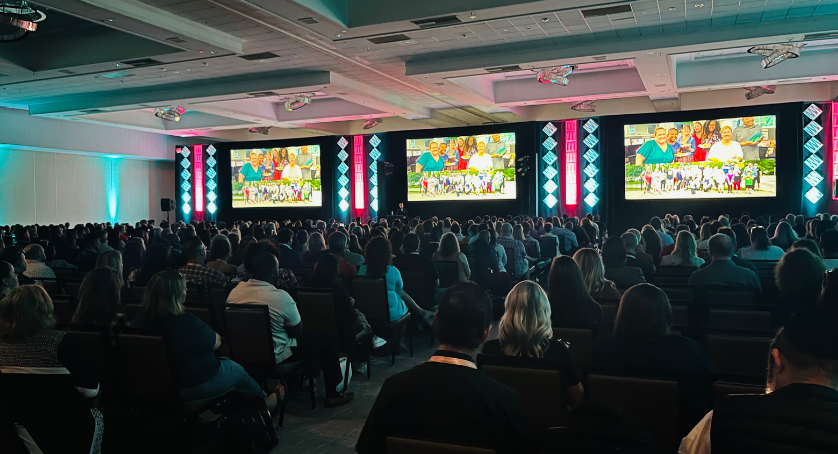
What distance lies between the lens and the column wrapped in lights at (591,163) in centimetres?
1881

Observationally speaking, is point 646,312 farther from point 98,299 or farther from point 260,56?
point 260,56

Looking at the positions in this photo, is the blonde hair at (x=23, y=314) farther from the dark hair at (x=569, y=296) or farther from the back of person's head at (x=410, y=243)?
the back of person's head at (x=410, y=243)

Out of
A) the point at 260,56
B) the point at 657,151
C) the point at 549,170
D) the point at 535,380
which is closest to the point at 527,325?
the point at 535,380

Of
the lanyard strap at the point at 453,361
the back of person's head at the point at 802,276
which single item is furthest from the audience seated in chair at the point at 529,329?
the back of person's head at the point at 802,276

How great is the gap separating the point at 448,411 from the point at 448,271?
5.26 metres

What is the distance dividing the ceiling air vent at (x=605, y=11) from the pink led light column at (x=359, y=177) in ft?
48.0

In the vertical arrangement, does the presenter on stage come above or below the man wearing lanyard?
above

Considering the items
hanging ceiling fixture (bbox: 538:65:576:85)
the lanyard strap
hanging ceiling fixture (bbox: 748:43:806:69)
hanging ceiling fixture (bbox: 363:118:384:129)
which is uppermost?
hanging ceiling fixture (bbox: 363:118:384:129)

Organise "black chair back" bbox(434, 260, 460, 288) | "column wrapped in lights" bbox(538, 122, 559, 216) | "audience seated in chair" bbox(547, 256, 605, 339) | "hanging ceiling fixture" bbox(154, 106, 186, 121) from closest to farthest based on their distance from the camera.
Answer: "audience seated in chair" bbox(547, 256, 605, 339), "black chair back" bbox(434, 260, 460, 288), "hanging ceiling fixture" bbox(154, 106, 186, 121), "column wrapped in lights" bbox(538, 122, 559, 216)

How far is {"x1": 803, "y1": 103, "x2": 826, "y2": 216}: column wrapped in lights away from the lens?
16.1m

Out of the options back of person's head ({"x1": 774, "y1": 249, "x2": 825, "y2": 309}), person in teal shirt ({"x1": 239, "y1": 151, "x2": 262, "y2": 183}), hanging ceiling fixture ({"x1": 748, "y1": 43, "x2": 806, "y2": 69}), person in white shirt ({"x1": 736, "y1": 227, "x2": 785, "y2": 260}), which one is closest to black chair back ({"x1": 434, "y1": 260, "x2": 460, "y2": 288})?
person in white shirt ({"x1": 736, "y1": 227, "x2": 785, "y2": 260})

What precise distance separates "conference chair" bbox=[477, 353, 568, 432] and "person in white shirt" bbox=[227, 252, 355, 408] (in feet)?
6.73

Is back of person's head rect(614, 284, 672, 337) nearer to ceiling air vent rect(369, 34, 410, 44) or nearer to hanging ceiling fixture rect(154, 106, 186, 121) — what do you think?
ceiling air vent rect(369, 34, 410, 44)

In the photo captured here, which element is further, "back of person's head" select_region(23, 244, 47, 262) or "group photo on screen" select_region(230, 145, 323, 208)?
"group photo on screen" select_region(230, 145, 323, 208)
